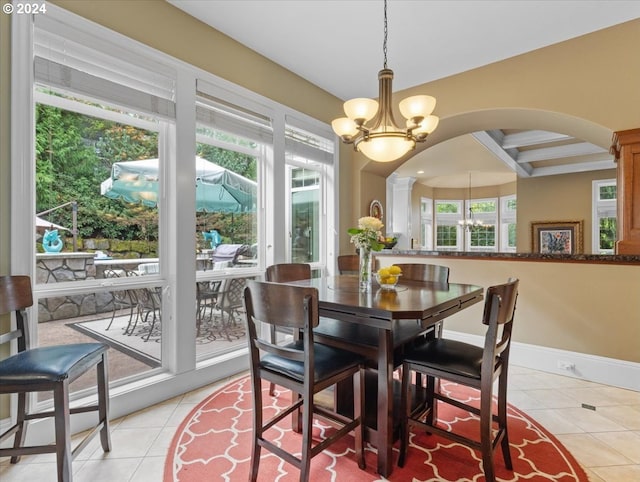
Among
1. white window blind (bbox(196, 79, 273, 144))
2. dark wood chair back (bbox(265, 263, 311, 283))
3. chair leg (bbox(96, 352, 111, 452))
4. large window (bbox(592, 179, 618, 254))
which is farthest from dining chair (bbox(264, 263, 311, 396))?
large window (bbox(592, 179, 618, 254))

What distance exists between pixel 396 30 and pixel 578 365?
3402 millimetres

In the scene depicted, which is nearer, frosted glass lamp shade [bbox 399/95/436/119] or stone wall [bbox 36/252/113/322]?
stone wall [bbox 36/252/113/322]

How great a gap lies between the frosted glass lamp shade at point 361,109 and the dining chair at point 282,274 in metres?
1.34

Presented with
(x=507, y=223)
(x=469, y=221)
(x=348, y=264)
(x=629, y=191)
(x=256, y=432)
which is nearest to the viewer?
(x=256, y=432)

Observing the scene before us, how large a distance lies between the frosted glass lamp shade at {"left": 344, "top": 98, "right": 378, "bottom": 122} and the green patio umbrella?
1428mm

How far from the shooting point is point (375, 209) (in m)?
4.81

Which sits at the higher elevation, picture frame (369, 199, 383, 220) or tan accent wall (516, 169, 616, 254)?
tan accent wall (516, 169, 616, 254)

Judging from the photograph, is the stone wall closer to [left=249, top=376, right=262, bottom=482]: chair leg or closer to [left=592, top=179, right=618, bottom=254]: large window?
[left=249, top=376, right=262, bottom=482]: chair leg

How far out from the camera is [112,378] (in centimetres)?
248

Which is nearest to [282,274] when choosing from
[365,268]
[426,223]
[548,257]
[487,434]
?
[365,268]

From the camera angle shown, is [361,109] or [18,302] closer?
[18,302]

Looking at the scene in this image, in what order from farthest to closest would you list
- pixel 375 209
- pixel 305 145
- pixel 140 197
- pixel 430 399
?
pixel 375 209, pixel 305 145, pixel 140 197, pixel 430 399

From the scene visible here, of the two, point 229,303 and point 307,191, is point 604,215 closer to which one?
point 307,191

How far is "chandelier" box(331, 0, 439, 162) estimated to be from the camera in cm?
227
